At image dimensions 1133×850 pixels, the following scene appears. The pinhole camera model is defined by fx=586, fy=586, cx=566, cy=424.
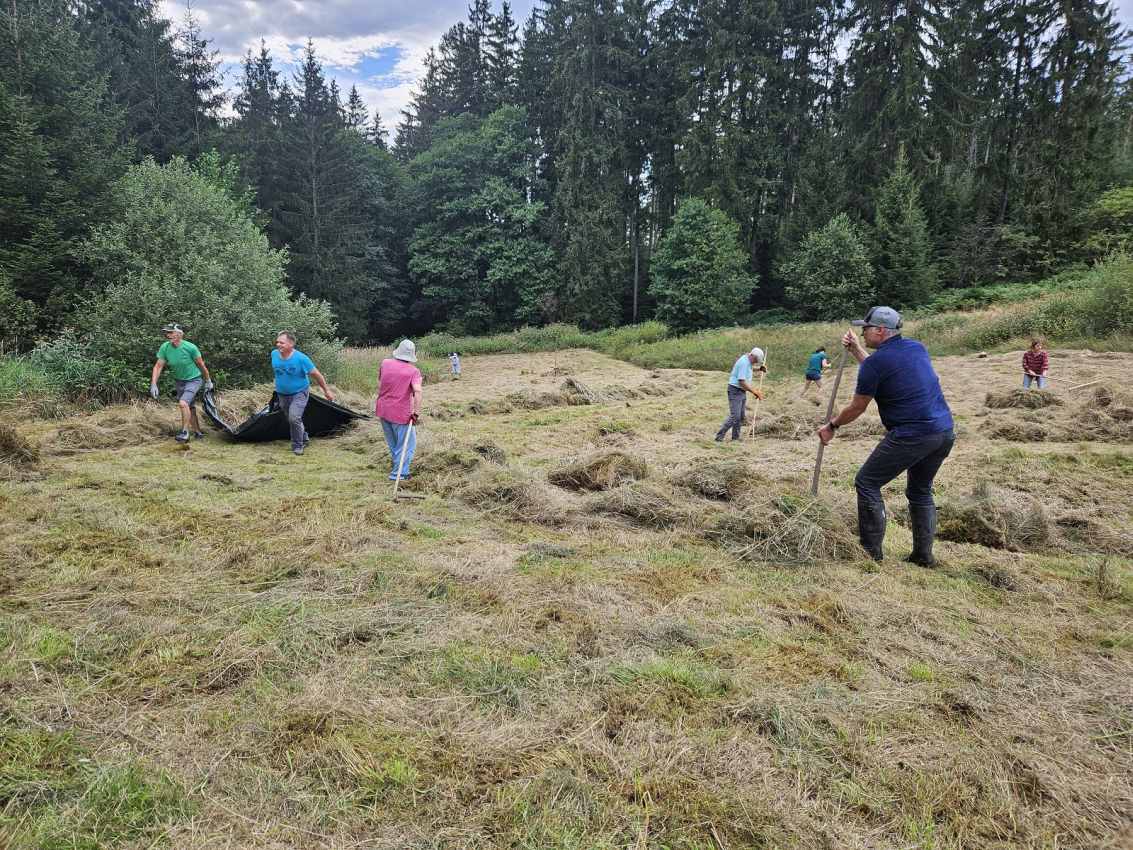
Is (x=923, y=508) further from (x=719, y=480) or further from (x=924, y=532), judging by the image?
(x=719, y=480)

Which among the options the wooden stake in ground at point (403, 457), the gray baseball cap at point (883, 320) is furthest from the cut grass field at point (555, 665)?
the gray baseball cap at point (883, 320)

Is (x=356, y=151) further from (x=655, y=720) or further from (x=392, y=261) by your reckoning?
(x=655, y=720)

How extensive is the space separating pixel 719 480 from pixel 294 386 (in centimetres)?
594

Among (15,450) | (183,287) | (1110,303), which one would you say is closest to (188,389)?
(15,450)

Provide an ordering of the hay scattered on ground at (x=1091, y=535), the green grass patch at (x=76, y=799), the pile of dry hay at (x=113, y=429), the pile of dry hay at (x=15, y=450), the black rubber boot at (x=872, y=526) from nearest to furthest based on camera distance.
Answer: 1. the green grass patch at (x=76, y=799)
2. the black rubber boot at (x=872, y=526)
3. the hay scattered on ground at (x=1091, y=535)
4. the pile of dry hay at (x=15, y=450)
5. the pile of dry hay at (x=113, y=429)

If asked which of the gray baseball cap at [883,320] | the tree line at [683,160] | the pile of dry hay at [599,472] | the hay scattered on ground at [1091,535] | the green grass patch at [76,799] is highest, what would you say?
the tree line at [683,160]

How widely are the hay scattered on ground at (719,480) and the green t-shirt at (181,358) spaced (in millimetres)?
6908

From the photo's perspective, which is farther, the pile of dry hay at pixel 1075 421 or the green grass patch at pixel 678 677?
the pile of dry hay at pixel 1075 421

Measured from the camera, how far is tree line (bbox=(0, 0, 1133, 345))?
24594mm

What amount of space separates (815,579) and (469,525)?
2.91m

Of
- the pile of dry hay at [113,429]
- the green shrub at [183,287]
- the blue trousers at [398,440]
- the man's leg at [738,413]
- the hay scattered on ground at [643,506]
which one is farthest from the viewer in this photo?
the green shrub at [183,287]

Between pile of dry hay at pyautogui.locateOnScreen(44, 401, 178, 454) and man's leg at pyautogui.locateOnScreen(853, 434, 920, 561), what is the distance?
8.95 m

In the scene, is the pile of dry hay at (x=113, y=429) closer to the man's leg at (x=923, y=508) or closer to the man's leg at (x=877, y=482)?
the man's leg at (x=877, y=482)

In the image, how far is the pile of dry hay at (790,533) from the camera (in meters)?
4.62
